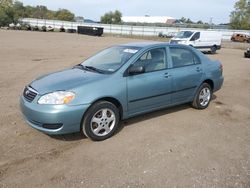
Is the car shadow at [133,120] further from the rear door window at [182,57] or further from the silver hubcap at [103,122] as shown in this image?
the rear door window at [182,57]

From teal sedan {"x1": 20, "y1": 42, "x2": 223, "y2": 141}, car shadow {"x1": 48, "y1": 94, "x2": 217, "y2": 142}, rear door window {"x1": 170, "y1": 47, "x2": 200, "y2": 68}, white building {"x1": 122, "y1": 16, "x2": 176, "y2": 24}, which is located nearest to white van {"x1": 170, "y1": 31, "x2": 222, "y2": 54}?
rear door window {"x1": 170, "y1": 47, "x2": 200, "y2": 68}

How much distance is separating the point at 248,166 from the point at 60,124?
2.79m

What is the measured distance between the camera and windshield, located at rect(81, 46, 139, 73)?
493 cm

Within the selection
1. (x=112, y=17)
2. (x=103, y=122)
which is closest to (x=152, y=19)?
(x=112, y=17)

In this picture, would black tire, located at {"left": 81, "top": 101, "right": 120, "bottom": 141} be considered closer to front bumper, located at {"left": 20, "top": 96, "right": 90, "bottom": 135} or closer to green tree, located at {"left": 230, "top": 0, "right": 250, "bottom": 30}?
front bumper, located at {"left": 20, "top": 96, "right": 90, "bottom": 135}

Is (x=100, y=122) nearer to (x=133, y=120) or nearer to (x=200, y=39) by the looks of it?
(x=133, y=120)

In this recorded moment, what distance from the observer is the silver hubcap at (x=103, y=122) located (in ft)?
14.5

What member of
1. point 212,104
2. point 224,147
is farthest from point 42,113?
point 212,104

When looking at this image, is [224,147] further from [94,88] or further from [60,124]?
[60,124]

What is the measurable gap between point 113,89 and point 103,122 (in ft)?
1.87

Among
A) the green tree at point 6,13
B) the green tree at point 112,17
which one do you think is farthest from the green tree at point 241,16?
the green tree at point 6,13

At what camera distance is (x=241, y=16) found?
77.9m

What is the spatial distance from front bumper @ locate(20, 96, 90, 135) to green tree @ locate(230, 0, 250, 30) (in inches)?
3162

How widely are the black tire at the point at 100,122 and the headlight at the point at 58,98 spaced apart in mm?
373
